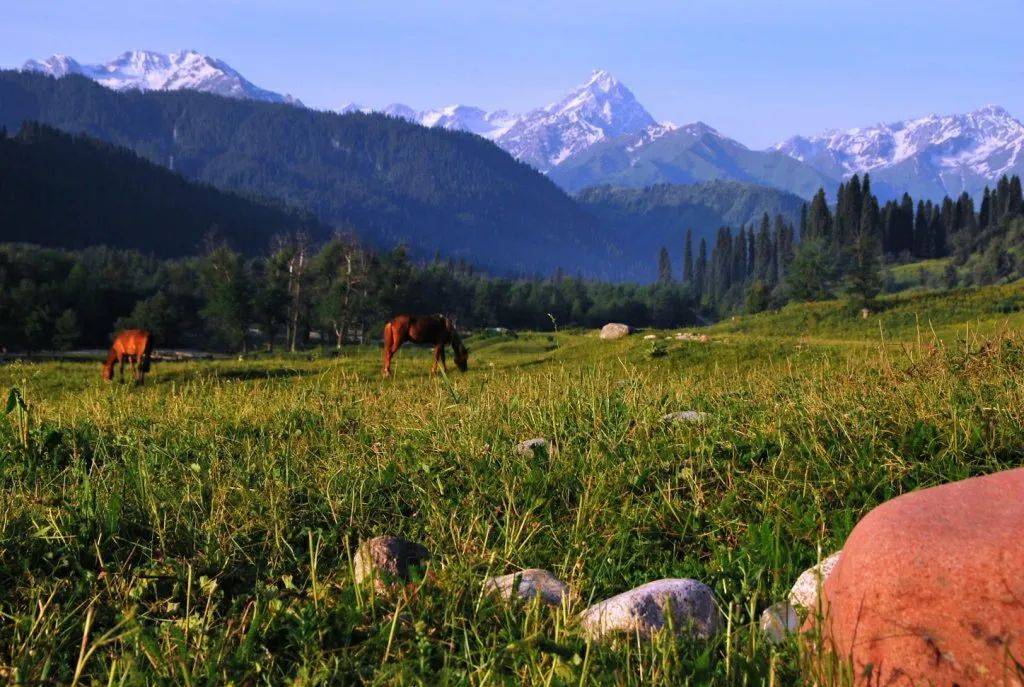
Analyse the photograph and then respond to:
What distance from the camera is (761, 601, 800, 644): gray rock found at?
446 cm

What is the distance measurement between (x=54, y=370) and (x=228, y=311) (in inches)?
2938

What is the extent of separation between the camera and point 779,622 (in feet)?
14.7

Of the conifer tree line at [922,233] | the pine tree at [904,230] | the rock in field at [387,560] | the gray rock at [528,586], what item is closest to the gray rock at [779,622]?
the gray rock at [528,586]

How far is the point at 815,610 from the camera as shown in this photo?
4.11 meters

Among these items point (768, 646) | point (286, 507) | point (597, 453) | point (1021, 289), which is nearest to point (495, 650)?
point (768, 646)

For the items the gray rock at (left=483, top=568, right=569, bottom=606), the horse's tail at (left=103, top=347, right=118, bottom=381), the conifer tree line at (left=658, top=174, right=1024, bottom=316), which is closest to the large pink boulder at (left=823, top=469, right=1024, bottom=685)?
the gray rock at (left=483, top=568, right=569, bottom=606)

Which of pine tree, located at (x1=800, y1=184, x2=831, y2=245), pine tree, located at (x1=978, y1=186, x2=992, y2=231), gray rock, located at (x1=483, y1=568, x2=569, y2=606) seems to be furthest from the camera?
pine tree, located at (x1=800, y1=184, x2=831, y2=245)

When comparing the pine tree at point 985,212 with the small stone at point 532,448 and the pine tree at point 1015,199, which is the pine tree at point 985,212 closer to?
the pine tree at point 1015,199

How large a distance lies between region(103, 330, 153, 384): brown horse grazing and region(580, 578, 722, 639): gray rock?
2381cm

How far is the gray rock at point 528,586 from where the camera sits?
4.96m

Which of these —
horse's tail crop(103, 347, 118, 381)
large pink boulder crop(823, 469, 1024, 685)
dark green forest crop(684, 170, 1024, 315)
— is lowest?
horse's tail crop(103, 347, 118, 381)

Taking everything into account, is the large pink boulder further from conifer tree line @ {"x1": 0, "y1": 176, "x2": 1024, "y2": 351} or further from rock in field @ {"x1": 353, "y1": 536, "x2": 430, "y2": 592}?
conifer tree line @ {"x1": 0, "y1": 176, "x2": 1024, "y2": 351}

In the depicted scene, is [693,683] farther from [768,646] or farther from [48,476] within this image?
[48,476]

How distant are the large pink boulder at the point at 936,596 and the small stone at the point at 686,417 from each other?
13.3 ft
